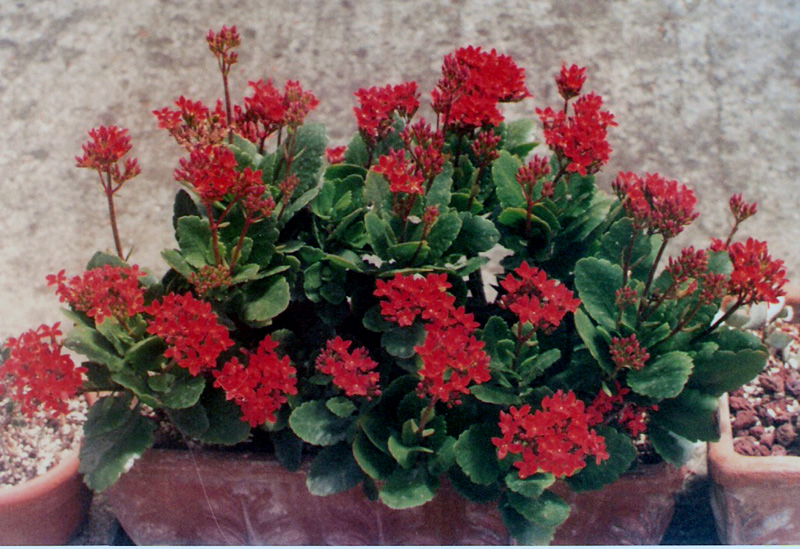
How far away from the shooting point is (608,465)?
1866mm

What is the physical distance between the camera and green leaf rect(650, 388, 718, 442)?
1.88 m

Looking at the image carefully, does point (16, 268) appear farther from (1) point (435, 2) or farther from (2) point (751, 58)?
(2) point (751, 58)

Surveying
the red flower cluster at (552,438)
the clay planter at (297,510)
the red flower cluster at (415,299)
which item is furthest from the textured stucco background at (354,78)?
the red flower cluster at (552,438)

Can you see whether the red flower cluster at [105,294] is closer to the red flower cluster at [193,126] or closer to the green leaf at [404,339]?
the red flower cluster at [193,126]

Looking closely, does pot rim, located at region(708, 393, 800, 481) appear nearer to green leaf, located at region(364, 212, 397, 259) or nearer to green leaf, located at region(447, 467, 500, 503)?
green leaf, located at region(447, 467, 500, 503)

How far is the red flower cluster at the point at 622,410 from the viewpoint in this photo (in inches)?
73.9

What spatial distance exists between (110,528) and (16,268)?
4.08ft

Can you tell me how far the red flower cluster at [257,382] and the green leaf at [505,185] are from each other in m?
0.61

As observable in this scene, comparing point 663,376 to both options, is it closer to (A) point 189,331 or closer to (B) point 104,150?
(A) point 189,331

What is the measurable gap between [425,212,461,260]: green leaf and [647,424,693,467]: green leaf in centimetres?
60

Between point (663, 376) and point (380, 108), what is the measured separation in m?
0.80

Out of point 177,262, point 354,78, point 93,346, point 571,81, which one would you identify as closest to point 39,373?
point 93,346

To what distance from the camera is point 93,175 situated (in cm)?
354

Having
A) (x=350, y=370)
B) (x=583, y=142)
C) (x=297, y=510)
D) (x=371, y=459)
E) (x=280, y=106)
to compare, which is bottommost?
(x=297, y=510)
